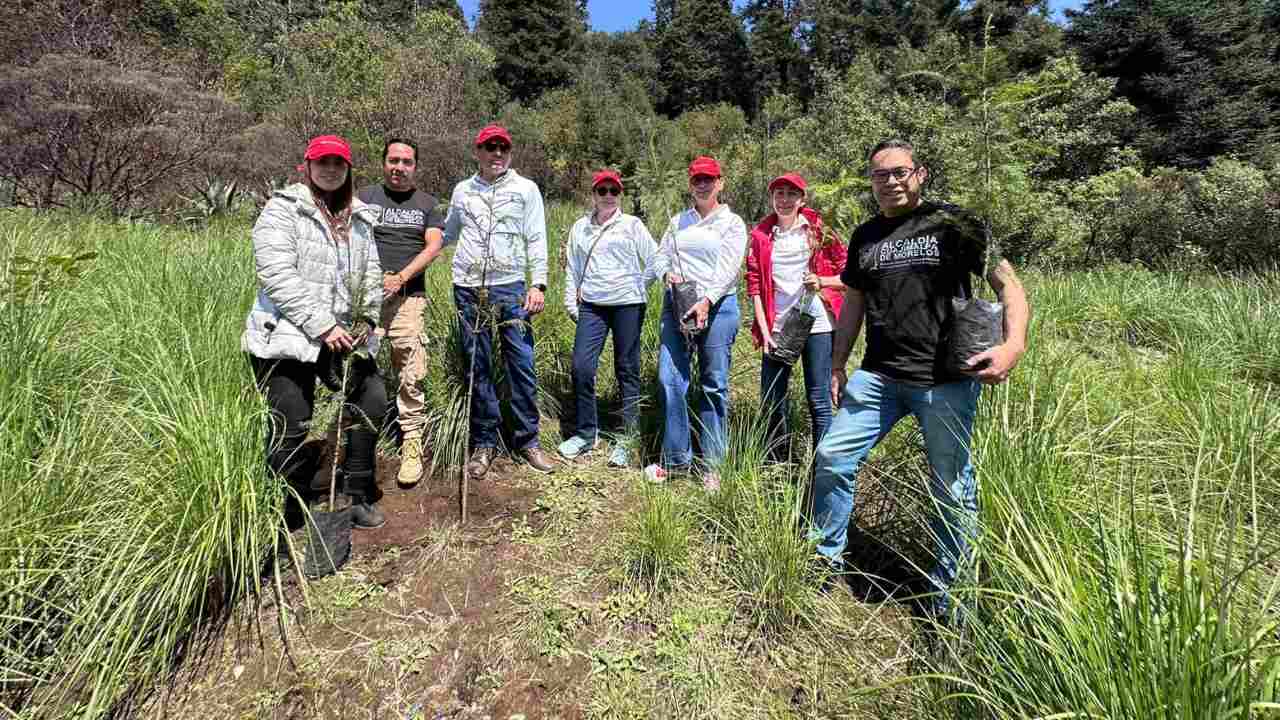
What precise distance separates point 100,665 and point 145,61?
49.5 feet

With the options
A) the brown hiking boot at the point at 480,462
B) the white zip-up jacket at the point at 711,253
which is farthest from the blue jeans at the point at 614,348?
the brown hiking boot at the point at 480,462

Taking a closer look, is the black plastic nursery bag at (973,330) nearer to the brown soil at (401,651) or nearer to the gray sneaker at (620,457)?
the brown soil at (401,651)

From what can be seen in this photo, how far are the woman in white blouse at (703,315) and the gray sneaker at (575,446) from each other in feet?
1.91

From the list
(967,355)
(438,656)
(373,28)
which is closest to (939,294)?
(967,355)

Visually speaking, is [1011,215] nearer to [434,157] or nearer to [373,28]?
[434,157]

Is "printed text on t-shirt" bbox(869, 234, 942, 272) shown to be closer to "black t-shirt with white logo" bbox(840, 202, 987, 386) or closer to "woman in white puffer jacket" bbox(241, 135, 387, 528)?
"black t-shirt with white logo" bbox(840, 202, 987, 386)

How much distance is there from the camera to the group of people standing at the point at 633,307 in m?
2.10

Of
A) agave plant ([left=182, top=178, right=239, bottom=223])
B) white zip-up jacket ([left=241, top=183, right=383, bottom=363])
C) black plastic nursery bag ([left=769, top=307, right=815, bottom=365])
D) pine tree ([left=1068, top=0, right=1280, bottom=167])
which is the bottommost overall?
black plastic nursery bag ([left=769, top=307, right=815, bottom=365])

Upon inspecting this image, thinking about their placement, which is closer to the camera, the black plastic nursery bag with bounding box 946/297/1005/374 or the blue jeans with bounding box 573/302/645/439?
the black plastic nursery bag with bounding box 946/297/1005/374

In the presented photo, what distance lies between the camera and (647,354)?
181 inches

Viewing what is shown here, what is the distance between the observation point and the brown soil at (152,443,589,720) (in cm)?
183

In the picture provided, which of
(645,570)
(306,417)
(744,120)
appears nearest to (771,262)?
(645,570)

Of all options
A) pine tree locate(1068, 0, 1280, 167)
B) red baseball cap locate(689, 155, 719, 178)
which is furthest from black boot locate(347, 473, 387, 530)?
pine tree locate(1068, 0, 1280, 167)

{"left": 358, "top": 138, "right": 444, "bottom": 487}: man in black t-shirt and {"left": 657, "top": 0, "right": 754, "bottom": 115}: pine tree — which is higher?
{"left": 657, "top": 0, "right": 754, "bottom": 115}: pine tree
